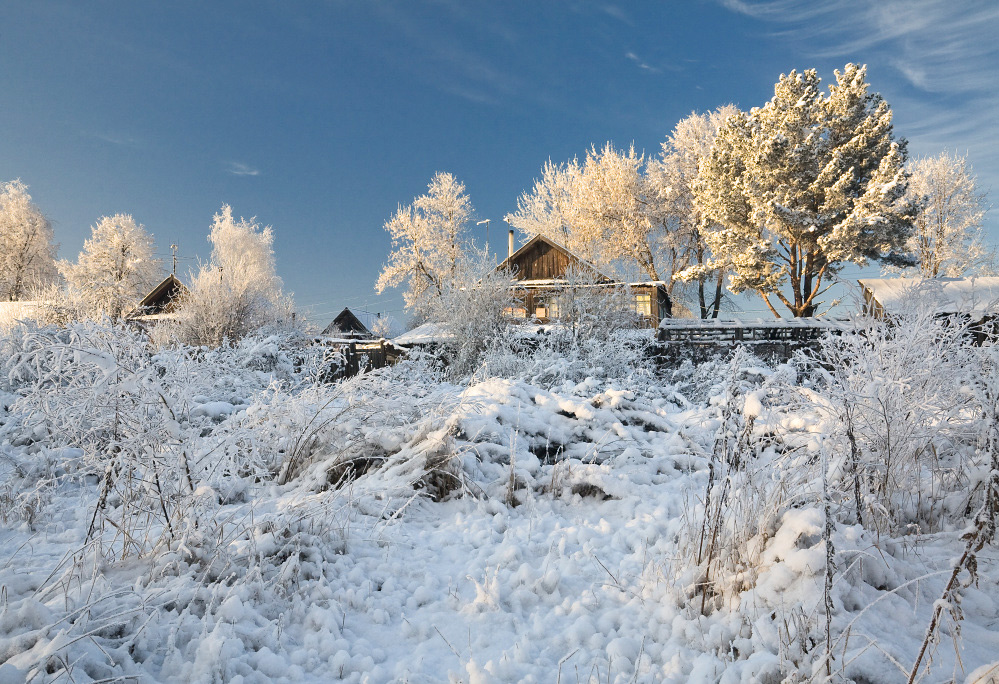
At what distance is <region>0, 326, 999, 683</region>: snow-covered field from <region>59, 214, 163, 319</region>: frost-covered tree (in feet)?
110

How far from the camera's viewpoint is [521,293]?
67.1 ft

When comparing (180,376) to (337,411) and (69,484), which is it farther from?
(69,484)

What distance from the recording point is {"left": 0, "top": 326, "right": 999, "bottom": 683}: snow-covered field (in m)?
2.07

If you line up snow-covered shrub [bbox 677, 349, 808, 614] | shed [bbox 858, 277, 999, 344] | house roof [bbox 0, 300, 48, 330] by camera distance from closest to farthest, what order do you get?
1. snow-covered shrub [bbox 677, 349, 808, 614]
2. shed [bbox 858, 277, 999, 344]
3. house roof [bbox 0, 300, 48, 330]

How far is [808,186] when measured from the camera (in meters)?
20.3

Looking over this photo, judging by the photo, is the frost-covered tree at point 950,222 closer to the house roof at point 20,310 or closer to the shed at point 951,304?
the shed at point 951,304

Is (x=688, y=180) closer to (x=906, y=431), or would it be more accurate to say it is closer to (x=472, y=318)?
(x=472, y=318)

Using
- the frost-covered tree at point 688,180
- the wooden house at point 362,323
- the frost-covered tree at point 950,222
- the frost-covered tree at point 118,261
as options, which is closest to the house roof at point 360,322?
the wooden house at point 362,323

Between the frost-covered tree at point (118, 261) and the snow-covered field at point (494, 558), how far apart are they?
33390 mm

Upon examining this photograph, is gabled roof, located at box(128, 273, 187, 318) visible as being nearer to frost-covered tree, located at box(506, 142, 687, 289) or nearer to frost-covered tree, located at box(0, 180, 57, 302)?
frost-covered tree, located at box(0, 180, 57, 302)

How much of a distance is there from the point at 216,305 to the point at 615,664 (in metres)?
15.8

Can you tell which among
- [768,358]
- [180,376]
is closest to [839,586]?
[180,376]

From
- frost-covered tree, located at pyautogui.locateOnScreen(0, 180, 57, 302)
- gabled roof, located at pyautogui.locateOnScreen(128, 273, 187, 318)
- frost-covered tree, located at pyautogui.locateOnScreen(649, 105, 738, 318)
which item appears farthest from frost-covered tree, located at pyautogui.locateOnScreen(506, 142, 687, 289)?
frost-covered tree, located at pyautogui.locateOnScreen(0, 180, 57, 302)

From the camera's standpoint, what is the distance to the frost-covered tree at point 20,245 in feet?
107
